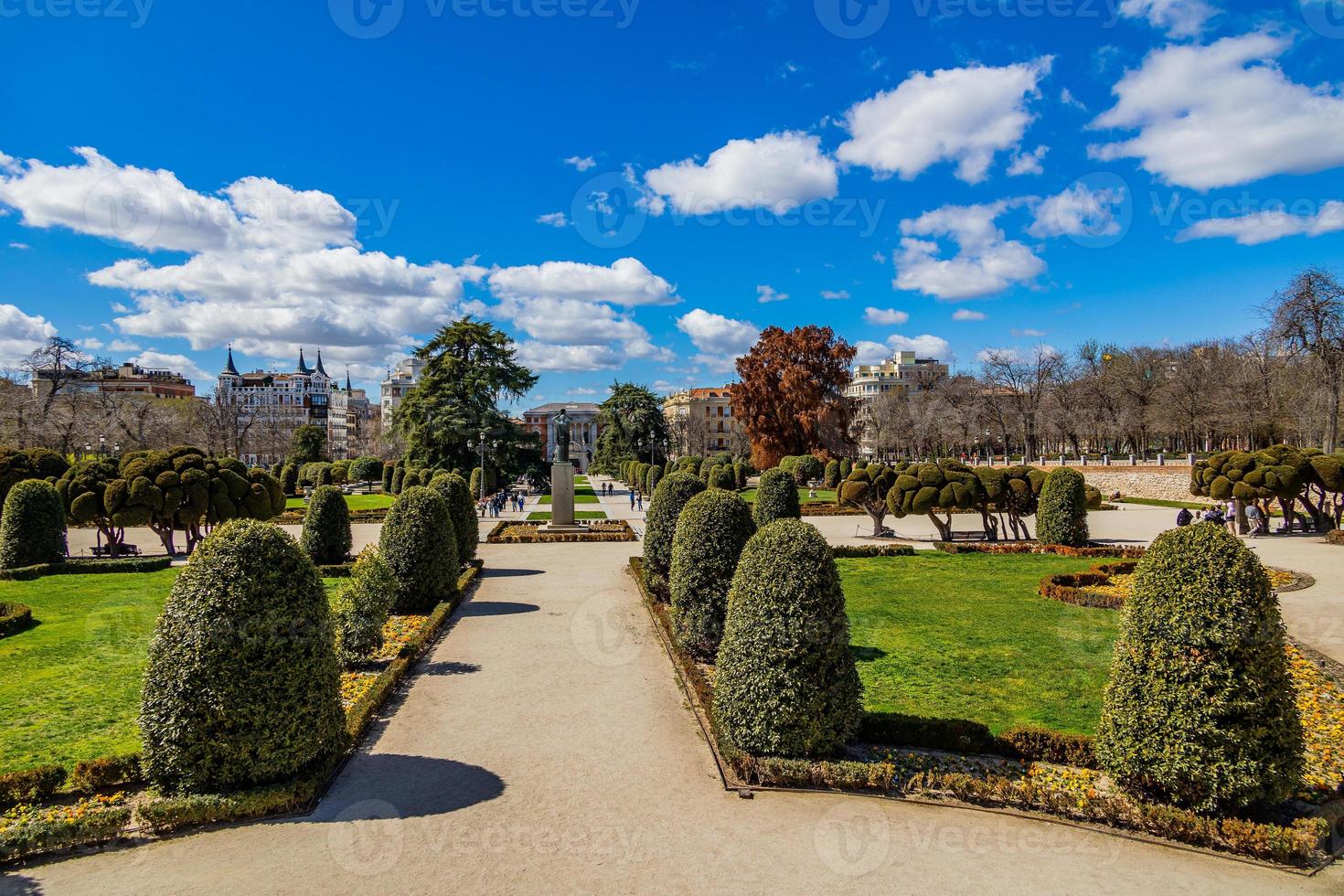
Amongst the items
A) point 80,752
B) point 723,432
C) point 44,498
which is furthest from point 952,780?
point 723,432

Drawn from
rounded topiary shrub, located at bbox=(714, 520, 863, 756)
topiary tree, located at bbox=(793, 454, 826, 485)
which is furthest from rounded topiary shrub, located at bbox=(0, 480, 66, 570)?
topiary tree, located at bbox=(793, 454, 826, 485)

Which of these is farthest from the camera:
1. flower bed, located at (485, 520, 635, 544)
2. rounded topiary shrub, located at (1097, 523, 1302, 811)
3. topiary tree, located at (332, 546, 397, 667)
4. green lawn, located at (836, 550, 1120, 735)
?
flower bed, located at (485, 520, 635, 544)

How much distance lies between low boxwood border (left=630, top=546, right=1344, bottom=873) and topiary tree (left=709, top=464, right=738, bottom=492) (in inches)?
1062

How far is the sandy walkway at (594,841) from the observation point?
4883 mm

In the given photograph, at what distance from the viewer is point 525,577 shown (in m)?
16.5

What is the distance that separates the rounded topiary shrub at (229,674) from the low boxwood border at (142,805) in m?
0.16

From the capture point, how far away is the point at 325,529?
17062 mm

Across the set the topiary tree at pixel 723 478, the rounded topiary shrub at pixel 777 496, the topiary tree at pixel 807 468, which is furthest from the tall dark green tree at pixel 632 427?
the rounded topiary shrub at pixel 777 496

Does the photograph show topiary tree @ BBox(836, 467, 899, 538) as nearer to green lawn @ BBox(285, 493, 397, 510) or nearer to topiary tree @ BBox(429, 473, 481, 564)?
topiary tree @ BBox(429, 473, 481, 564)

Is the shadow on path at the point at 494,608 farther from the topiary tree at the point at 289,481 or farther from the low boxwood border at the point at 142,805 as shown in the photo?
the topiary tree at the point at 289,481

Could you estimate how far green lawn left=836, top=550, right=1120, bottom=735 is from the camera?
8.08m

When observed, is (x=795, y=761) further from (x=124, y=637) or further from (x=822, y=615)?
(x=124, y=637)

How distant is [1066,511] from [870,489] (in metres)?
5.46

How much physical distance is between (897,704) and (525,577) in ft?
33.0
